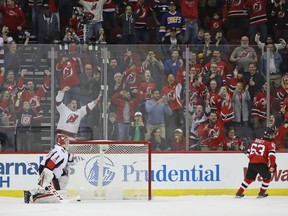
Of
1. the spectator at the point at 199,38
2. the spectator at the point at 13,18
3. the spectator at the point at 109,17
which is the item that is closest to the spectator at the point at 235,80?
the spectator at the point at 199,38

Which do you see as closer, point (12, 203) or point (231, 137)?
point (12, 203)

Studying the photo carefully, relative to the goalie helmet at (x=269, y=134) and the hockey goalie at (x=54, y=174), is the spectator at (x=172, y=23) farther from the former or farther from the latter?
the hockey goalie at (x=54, y=174)

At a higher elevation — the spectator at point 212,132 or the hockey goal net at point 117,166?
the spectator at point 212,132

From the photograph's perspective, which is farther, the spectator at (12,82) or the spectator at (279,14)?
the spectator at (279,14)

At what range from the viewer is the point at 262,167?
16.1m

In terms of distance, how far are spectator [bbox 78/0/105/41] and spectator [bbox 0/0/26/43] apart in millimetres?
1159

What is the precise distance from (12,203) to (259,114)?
14.9 ft

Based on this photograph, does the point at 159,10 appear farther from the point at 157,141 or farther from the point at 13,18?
the point at 157,141

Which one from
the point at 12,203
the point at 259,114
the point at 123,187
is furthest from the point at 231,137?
the point at 12,203

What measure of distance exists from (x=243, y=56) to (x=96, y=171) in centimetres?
326

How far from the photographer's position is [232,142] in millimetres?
17234

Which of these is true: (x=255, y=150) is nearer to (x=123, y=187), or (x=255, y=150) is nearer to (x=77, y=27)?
(x=123, y=187)

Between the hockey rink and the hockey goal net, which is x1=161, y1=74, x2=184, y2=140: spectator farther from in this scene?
the hockey rink

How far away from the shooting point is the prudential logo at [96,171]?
16109mm
